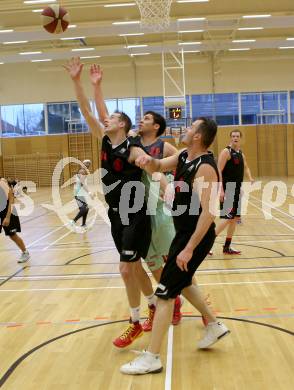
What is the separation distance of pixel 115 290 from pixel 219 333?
2445mm

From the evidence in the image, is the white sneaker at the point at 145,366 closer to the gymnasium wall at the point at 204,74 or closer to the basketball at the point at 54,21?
the basketball at the point at 54,21

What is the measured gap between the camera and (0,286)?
7027 millimetres

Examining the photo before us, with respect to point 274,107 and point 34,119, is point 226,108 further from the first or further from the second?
point 34,119

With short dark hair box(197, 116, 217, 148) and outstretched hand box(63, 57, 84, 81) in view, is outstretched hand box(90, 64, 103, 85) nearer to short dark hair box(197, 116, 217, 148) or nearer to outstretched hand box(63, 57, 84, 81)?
outstretched hand box(63, 57, 84, 81)

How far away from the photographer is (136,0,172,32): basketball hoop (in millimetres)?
14030

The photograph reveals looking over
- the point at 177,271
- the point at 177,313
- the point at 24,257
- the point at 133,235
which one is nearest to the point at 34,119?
the point at 24,257

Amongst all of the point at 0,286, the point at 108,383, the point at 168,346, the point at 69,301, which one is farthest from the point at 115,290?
the point at 108,383

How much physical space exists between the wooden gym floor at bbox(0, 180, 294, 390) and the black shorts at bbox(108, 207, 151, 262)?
848 millimetres

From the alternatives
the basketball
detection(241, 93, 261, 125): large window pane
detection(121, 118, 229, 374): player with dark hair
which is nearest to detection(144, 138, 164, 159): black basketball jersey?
detection(121, 118, 229, 374): player with dark hair

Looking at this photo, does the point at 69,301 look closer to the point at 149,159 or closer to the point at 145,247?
the point at 145,247

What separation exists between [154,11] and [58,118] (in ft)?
57.7

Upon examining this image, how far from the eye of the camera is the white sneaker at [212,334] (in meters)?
4.30

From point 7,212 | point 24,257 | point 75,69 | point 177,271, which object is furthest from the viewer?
point 24,257

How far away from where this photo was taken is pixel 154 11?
1428 cm
